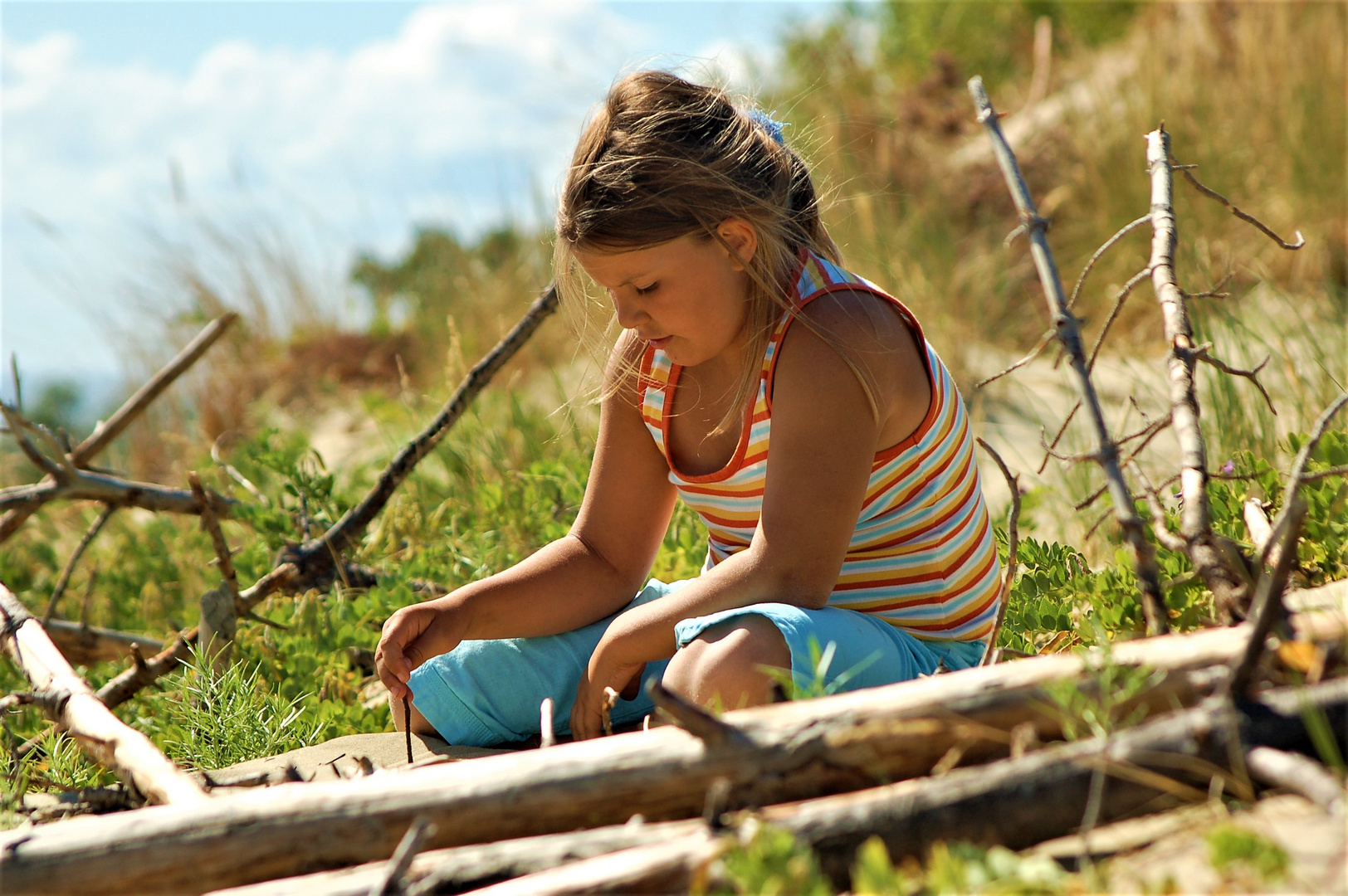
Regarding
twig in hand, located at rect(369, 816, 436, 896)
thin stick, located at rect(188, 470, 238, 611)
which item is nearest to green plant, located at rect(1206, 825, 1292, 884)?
twig in hand, located at rect(369, 816, 436, 896)

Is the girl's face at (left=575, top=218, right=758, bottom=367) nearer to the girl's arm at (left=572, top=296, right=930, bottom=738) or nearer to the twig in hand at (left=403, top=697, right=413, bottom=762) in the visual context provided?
the girl's arm at (left=572, top=296, right=930, bottom=738)

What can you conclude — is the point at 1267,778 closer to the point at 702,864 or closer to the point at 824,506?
the point at 702,864

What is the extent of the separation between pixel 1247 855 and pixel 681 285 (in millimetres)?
1355

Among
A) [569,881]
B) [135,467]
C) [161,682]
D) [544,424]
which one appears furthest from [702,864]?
[135,467]

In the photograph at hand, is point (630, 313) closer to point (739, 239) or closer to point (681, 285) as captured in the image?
point (681, 285)

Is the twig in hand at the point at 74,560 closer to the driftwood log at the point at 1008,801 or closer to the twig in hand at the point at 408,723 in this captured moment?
the twig in hand at the point at 408,723

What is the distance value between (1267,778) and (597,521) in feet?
5.15

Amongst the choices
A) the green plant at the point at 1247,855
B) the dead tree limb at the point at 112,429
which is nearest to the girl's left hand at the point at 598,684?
the green plant at the point at 1247,855

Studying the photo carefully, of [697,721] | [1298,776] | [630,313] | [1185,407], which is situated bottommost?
[1298,776]

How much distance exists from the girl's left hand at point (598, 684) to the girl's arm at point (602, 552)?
31cm

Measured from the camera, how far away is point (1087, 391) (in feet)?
5.07

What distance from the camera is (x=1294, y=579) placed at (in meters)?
2.11

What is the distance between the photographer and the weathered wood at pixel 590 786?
4.14 ft

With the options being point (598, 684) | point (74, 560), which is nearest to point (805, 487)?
point (598, 684)
